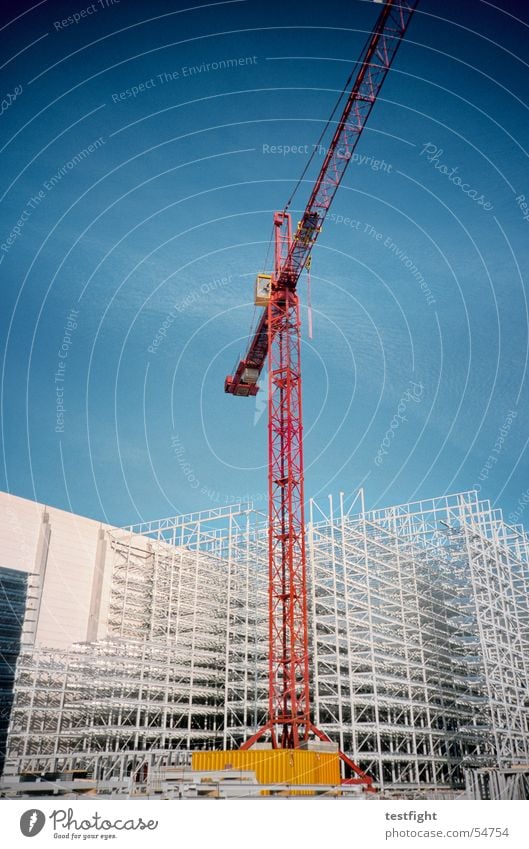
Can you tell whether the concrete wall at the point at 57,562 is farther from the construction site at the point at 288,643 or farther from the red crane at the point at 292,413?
the red crane at the point at 292,413

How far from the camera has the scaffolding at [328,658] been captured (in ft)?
126

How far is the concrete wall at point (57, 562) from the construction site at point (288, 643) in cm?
15

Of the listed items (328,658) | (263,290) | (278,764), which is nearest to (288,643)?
(328,658)

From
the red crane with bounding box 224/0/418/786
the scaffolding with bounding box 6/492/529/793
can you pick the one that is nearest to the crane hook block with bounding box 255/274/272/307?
the red crane with bounding box 224/0/418/786

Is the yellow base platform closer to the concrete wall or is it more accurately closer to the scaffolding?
the scaffolding

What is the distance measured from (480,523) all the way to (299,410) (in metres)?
Result: 15.9

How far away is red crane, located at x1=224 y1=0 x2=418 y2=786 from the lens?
1256 inches

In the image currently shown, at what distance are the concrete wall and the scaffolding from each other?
169 centimetres

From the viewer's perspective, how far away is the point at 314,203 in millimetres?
38438

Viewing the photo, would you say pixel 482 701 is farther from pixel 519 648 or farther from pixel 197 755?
pixel 197 755

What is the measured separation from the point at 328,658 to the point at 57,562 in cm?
1882

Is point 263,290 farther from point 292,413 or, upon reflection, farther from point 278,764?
point 278,764

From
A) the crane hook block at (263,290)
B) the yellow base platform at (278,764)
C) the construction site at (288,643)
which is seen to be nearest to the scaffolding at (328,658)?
the construction site at (288,643)
